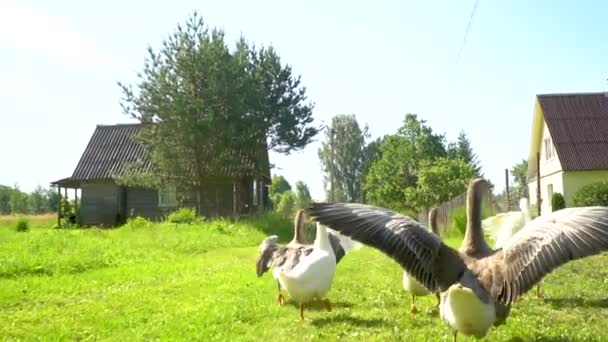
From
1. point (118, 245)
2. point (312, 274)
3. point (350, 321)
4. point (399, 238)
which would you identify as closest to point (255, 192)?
point (118, 245)

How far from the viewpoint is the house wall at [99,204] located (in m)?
35.0

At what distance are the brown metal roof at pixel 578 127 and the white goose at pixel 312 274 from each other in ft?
84.9

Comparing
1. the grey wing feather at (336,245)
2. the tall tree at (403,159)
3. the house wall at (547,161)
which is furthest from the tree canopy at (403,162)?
the grey wing feather at (336,245)

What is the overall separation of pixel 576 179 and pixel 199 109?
19138 millimetres

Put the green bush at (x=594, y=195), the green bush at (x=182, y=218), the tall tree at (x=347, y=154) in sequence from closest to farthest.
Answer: the green bush at (x=594, y=195), the green bush at (x=182, y=218), the tall tree at (x=347, y=154)

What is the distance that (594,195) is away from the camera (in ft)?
78.4

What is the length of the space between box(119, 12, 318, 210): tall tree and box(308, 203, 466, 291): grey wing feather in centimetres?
2398

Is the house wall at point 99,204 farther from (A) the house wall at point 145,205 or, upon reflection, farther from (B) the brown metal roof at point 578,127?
(B) the brown metal roof at point 578,127

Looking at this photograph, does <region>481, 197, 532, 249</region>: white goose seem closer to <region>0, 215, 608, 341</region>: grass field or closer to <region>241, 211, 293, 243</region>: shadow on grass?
<region>0, 215, 608, 341</region>: grass field

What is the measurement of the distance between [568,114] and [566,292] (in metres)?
26.6

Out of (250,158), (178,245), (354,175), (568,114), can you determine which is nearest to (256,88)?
(250,158)

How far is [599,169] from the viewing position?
96.4ft

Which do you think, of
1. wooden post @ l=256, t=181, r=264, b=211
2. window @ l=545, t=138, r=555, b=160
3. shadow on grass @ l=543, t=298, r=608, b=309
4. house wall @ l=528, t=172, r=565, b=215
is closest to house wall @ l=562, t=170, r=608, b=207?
house wall @ l=528, t=172, r=565, b=215

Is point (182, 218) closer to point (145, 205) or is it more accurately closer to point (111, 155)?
point (145, 205)
